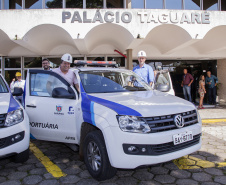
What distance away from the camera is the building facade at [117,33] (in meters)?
8.60

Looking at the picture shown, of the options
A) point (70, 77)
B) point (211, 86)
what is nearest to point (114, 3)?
point (211, 86)

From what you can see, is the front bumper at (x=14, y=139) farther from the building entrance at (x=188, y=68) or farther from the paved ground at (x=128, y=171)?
the building entrance at (x=188, y=68)

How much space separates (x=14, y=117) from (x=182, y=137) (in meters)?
2.45

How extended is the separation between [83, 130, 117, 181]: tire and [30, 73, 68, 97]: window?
1.34m

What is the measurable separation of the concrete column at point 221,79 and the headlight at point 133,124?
12635 mm

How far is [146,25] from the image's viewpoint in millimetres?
8797

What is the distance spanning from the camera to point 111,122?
2.54m

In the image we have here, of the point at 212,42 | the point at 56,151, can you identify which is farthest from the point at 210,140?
the point at 212,42

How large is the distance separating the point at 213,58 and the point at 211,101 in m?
2.85

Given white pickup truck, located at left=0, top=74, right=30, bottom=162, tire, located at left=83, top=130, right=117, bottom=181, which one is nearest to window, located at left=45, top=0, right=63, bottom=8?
white pickup truck, located at left=0, top=74, right=30, bottom=162

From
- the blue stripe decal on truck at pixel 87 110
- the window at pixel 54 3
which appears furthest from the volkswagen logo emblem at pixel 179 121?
A: the window at pixel 54 3

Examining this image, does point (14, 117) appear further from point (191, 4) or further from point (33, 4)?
point (191, 4)

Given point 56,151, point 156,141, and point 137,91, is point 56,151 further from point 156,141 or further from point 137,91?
point 156,141

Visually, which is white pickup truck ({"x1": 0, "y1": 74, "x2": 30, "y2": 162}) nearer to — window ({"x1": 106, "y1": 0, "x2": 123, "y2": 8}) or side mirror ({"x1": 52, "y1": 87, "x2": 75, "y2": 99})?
side mirror ({"x1": 52, "y1": 87, "x2": 75, "y2": 99})
